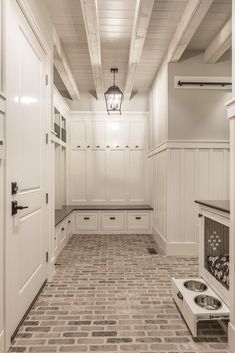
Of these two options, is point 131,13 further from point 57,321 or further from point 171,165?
point 57,321

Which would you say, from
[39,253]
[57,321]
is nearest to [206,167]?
[39,253]

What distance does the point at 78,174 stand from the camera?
19.8 ft

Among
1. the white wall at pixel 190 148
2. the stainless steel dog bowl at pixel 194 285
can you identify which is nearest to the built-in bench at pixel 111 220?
the white wall at pixel 190 148

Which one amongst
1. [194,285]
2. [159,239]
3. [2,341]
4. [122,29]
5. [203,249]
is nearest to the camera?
[2,341]

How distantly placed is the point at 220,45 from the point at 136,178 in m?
3.18

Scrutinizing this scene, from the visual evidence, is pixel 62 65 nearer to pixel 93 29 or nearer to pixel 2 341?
pixel 93 29

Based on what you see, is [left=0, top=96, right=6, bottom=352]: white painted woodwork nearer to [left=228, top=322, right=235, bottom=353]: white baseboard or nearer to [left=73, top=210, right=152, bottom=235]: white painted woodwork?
[left=228, top=322, right=235, bottom=353]: white baseboard

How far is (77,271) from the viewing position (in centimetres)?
345

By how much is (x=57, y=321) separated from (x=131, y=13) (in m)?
3.09

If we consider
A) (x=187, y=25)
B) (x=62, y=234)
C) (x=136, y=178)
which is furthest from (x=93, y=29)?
(x=136, y=178)

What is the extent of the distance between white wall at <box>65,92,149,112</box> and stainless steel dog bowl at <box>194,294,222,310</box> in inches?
176

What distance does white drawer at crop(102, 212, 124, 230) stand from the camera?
218 inches

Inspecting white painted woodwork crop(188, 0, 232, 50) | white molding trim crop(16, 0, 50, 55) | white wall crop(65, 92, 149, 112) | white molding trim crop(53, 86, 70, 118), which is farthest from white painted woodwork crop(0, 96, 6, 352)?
white wall crop(65, 92, 149, 112)

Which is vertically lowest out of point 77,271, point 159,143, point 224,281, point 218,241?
point 77,271
